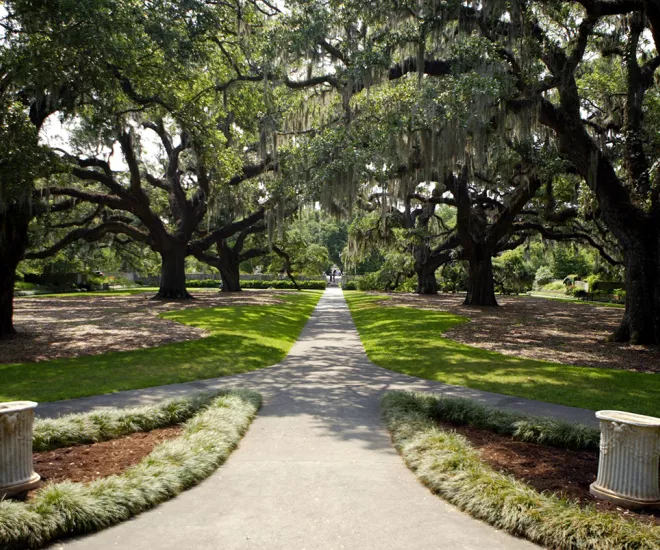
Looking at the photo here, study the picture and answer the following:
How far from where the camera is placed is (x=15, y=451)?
4469 mm

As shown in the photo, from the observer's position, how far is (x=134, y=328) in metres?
16.5

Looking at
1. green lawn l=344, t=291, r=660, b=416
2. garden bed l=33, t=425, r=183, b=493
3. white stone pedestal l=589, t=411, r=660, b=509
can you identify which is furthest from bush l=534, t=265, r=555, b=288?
garden bed l=33, t=425, r=183, b=493

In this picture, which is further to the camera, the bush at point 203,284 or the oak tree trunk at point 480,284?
the bush at point 203,284

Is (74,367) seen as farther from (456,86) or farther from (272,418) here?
(456,86)

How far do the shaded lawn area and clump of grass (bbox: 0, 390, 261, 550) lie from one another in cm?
355

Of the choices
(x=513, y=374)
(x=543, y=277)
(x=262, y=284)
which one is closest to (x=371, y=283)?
(x=262, y=284)

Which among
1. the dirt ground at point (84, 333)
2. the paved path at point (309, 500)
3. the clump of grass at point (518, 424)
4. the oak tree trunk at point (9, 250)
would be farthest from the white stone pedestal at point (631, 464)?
the oak tree trunk at point (9, 250)

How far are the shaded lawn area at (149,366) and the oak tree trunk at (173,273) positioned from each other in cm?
1267

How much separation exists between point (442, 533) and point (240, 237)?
33.9 metres

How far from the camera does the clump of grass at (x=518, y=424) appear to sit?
6066 millimetres

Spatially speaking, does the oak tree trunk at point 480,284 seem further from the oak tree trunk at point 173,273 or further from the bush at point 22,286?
the bush at point 22,286

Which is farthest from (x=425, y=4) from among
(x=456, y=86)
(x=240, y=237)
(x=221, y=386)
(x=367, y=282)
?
(x=367, y=282)

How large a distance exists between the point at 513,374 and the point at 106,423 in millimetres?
7562

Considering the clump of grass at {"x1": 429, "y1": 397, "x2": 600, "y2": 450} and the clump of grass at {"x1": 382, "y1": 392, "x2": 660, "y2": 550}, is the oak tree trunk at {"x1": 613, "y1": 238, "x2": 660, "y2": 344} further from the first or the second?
the clump of grass at {"x1": 382, "y1": 392, "x2": 660, "y2": 550}
